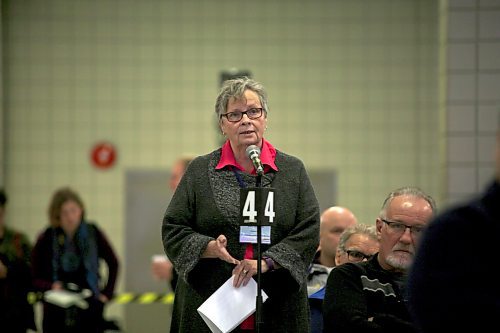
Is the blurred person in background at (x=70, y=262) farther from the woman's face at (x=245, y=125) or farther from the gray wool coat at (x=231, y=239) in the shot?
the woman's face at (x=245, y=125)

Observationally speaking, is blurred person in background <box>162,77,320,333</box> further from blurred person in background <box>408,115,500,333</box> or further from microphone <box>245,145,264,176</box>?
blurred person in background <box>408,115,500,333</box>

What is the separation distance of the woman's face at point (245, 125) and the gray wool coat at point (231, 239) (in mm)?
147

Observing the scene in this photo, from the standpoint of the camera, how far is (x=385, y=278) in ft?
12.4

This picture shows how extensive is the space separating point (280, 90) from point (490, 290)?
859 cm

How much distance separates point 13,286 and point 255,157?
151 inches

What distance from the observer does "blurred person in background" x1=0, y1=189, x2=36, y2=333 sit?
6.92 metres

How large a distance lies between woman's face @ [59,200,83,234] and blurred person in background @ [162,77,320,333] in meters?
3.41

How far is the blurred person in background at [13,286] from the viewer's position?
6922mm

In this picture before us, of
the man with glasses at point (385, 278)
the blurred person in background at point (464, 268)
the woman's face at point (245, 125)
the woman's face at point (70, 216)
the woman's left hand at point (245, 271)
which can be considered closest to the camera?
the blurred person in background at point (464, 268)

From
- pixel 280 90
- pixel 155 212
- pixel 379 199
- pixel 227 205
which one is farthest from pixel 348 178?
pixel 227 205

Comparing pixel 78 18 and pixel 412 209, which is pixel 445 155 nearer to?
pixel 412 209

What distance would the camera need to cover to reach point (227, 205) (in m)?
3.92

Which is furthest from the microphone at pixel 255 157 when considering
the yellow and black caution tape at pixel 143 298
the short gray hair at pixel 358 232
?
the yellow and black caution tape at pixel 143 298

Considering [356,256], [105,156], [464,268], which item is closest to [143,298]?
[105,156]
